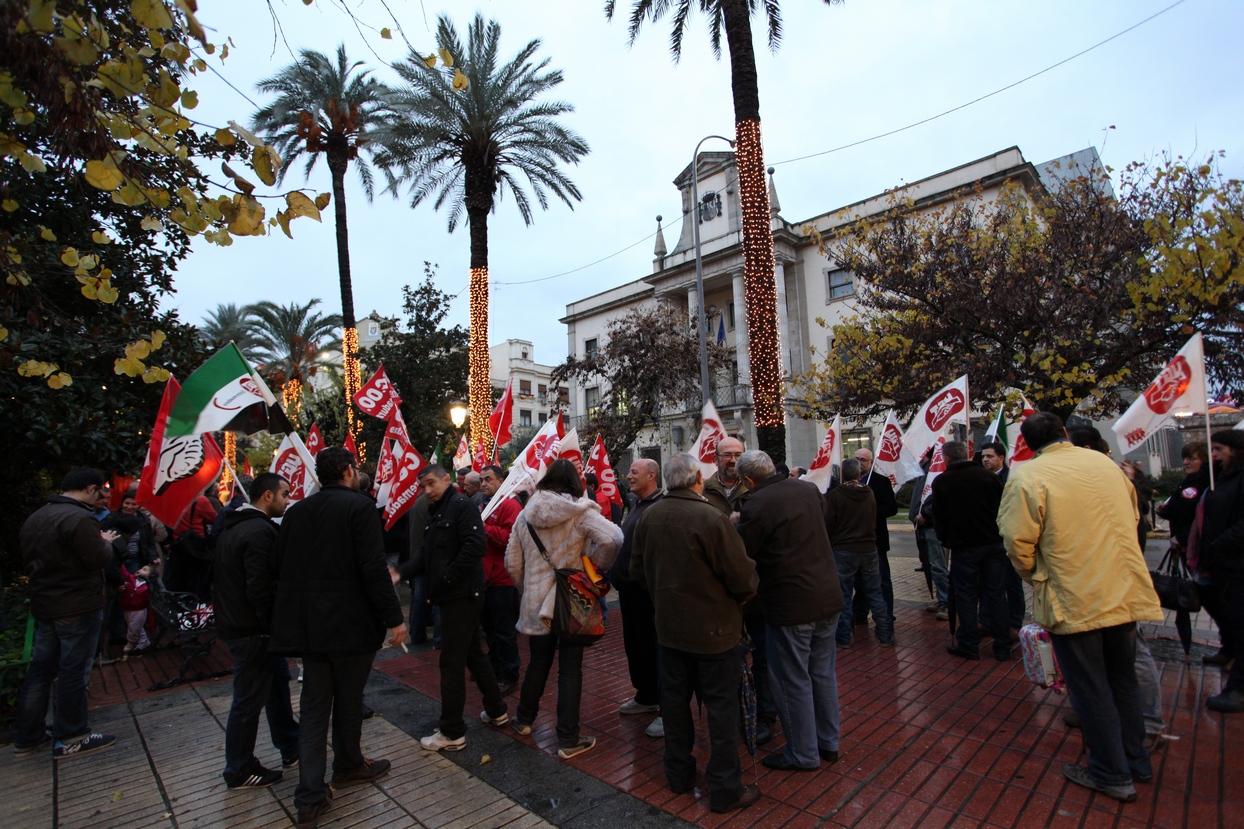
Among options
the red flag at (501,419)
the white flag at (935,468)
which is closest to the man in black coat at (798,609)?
the white flag at (935,468)

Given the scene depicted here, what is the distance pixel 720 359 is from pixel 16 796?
2182 centimetres

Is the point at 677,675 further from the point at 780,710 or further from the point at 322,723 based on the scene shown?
the point at 322,723

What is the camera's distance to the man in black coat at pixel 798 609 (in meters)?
3.92

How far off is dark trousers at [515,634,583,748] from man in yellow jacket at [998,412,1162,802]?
2.77m

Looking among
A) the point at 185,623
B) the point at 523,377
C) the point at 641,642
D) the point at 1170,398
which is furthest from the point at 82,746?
the point at 523,377

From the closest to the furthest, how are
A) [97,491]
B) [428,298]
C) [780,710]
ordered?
[780,710] → [97,491] → [428,298]

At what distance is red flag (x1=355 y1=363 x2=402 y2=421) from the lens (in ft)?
31.7

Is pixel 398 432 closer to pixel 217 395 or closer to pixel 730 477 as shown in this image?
pixel 217 395

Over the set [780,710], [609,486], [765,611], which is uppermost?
[609,486]

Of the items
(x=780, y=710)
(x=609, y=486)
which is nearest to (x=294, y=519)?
(x=780, y=710)

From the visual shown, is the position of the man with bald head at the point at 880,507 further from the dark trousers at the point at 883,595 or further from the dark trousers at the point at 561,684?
the dark trousers at the point at 561,684

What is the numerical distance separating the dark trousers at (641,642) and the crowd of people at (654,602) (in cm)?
2

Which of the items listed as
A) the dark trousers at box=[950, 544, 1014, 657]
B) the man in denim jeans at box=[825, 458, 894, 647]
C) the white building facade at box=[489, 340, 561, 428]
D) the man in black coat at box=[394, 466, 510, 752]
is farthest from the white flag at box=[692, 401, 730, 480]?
the white building facade at box=[489, 340, 561, 428]

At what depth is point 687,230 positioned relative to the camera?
34.6 meters
